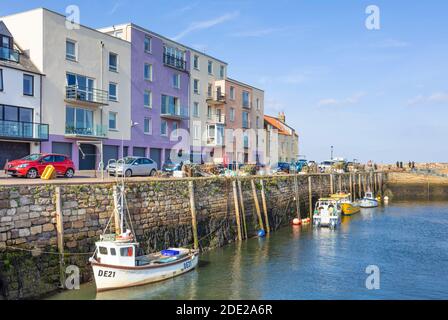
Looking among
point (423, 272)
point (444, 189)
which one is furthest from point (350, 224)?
point (444, 189)

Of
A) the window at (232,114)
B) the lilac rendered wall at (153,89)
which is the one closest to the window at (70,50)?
the lilac rendered wall at (153,89)

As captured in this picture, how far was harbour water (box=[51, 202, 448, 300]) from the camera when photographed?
18.2 meters

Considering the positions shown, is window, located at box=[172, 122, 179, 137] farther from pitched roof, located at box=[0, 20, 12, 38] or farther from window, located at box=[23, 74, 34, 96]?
pitched roof, located at box=[0, 20, 12, 38]

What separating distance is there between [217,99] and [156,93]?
10.2m

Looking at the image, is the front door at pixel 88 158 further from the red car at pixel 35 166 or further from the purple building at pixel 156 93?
the red car at pixel 35 166

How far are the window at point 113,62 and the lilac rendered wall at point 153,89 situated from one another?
2004mm

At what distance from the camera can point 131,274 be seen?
711 inches

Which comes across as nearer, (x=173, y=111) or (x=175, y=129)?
(x=173, y=111)

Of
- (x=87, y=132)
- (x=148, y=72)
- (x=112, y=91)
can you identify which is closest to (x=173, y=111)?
(x=148, y=72)

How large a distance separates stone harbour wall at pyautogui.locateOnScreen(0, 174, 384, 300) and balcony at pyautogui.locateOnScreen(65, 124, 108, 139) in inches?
491

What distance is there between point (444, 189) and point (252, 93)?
35.5m

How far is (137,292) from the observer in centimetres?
1788

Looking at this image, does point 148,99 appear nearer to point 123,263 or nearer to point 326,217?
point 326,217

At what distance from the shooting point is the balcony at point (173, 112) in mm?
44825
